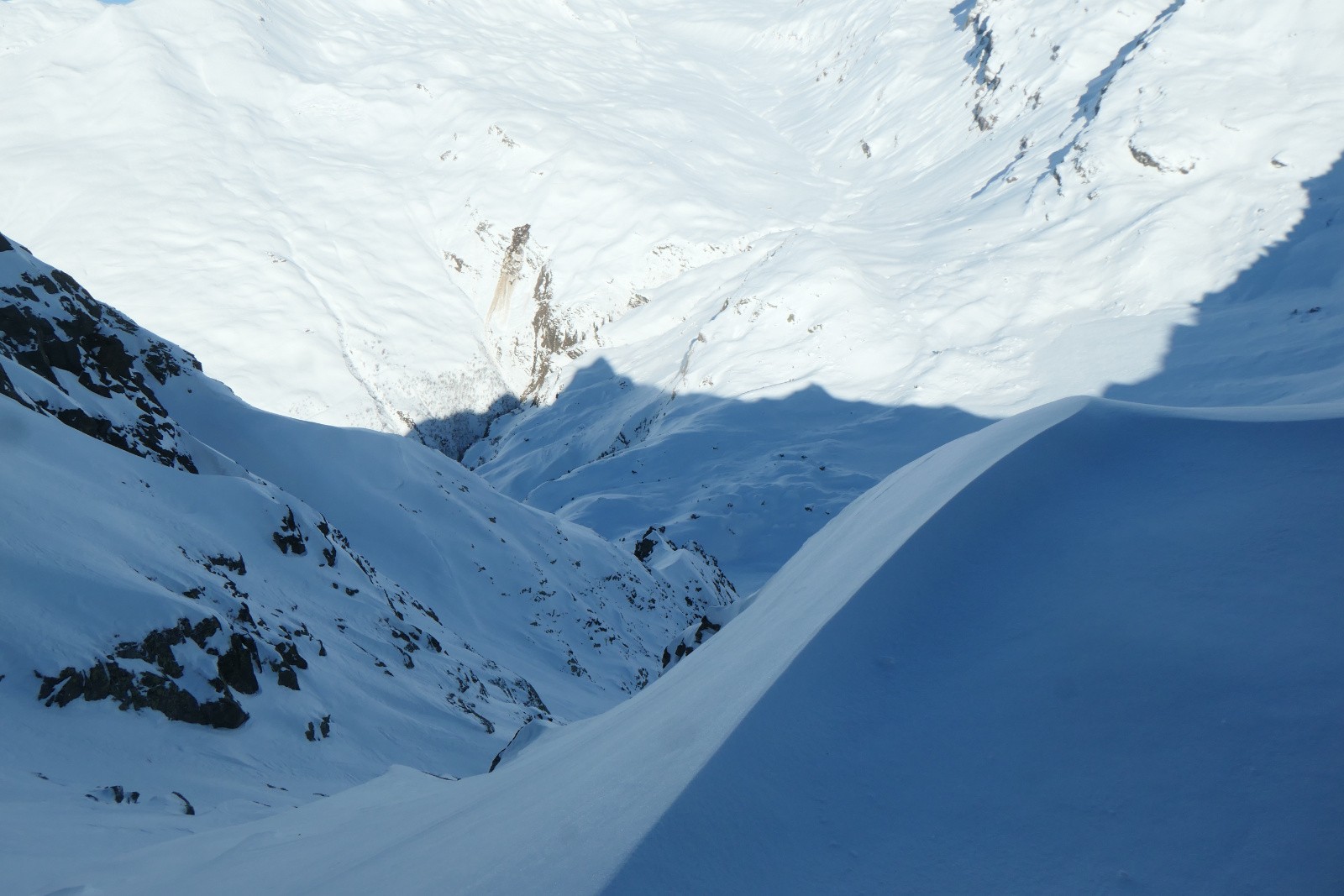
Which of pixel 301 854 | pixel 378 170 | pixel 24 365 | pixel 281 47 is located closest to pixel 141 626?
pixel 301 854

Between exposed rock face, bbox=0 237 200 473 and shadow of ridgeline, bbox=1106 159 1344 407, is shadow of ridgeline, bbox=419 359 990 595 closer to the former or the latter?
shadow of ridgeline, bbox=1106 159 1344 407

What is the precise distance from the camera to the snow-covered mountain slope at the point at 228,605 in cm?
734

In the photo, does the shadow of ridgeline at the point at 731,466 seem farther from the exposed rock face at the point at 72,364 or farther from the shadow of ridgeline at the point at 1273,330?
the exposed rock face at the point at 72,364

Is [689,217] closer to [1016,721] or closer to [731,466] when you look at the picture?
[731,466]

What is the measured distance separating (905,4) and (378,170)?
4652 centimetres

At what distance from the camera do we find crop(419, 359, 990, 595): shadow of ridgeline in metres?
28.2

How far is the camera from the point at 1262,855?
2.63 metres

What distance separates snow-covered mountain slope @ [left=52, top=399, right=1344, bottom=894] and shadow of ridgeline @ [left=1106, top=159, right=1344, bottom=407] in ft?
62.8

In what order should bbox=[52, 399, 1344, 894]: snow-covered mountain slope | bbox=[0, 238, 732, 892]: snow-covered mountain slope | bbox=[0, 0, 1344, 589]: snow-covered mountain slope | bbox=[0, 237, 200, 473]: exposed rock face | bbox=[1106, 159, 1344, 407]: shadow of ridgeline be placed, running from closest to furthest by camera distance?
1. bbox=[52, 399, 1344, 894]: snow-covered mountain slope
2. bbox=[0, 238, 732, 892]: snow-covered mountain slope
3. bbox=[0, 237, 200, 473]: exposed rock face
4. bbox=[1106, 159, 1344, 407]: shadow of ridgeline
5. bbox=[0, 0, 1344, 589]: snow-covered mountain slope

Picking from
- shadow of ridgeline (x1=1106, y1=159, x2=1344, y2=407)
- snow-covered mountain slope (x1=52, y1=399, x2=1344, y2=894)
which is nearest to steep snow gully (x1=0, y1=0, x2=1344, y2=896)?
snow-covered mountain slope (x1=52, y1=399, x2=1344, y2=894)

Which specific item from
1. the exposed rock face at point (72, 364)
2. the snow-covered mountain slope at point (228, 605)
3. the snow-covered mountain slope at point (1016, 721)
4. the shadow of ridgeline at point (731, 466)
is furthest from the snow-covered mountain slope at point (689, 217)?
the snow-covered mountain slope at point (1016, 721)

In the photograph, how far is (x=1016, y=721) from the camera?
10.9 ft

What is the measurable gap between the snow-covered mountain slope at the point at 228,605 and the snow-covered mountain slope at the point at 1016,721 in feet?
9.17

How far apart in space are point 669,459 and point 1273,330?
19.8 meters
